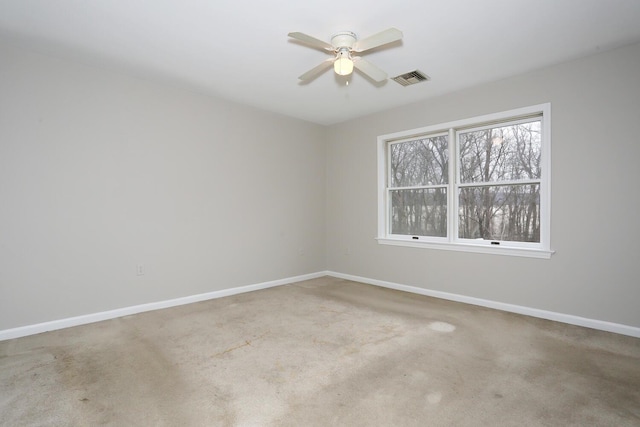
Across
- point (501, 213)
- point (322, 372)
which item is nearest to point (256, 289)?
point (322, 372)

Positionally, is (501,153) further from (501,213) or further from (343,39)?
(343,39)

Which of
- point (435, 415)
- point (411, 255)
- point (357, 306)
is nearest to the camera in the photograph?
point (435, 415)

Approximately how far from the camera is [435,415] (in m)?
1.81

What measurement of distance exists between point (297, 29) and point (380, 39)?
28.5 inches

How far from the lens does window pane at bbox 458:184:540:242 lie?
3598mm

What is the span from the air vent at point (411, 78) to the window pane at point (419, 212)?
4.80 ft

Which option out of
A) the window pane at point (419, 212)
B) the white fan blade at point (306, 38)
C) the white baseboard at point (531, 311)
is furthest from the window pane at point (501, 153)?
the white fan blade at point (306, 38)

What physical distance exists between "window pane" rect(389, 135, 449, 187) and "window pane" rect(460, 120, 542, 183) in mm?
255

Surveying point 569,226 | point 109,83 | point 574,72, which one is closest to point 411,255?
point 569,226

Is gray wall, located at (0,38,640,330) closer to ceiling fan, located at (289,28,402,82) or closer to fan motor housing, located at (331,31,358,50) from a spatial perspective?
ceiling fan, located at (289,28,402,82)

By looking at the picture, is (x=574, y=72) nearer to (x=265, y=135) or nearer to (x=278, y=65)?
(x=278, y=65)

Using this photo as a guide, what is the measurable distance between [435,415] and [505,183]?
2.85 m

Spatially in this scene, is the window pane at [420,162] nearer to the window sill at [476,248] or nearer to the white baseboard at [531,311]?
the window sill at [476,248]

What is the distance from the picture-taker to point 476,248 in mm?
3895
